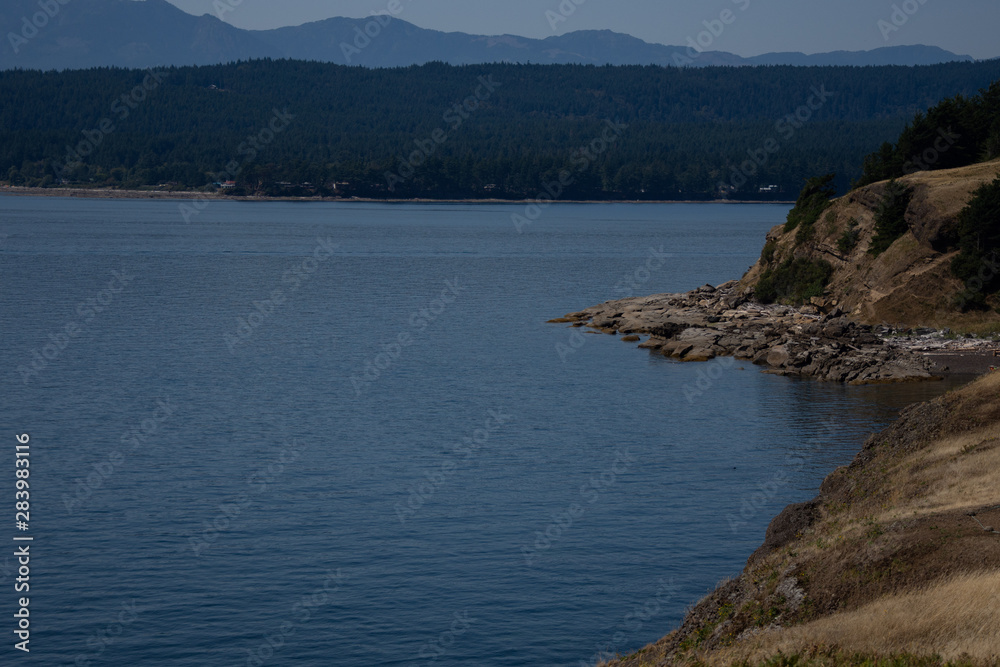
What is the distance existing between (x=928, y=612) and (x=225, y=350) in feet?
169

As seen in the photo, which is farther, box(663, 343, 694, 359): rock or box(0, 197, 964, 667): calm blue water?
box(663, 343, 694, 359): rock

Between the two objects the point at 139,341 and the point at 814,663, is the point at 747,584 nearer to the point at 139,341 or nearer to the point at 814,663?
the point at 814,663

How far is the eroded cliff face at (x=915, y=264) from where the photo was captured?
2391 inches

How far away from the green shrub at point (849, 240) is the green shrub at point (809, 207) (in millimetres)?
4090

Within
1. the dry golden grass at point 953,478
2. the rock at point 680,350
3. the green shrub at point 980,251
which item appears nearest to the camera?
the dry golden grass at point 953,478

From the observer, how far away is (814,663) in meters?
15.1

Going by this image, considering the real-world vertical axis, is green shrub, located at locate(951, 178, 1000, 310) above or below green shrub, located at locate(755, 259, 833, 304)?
above
